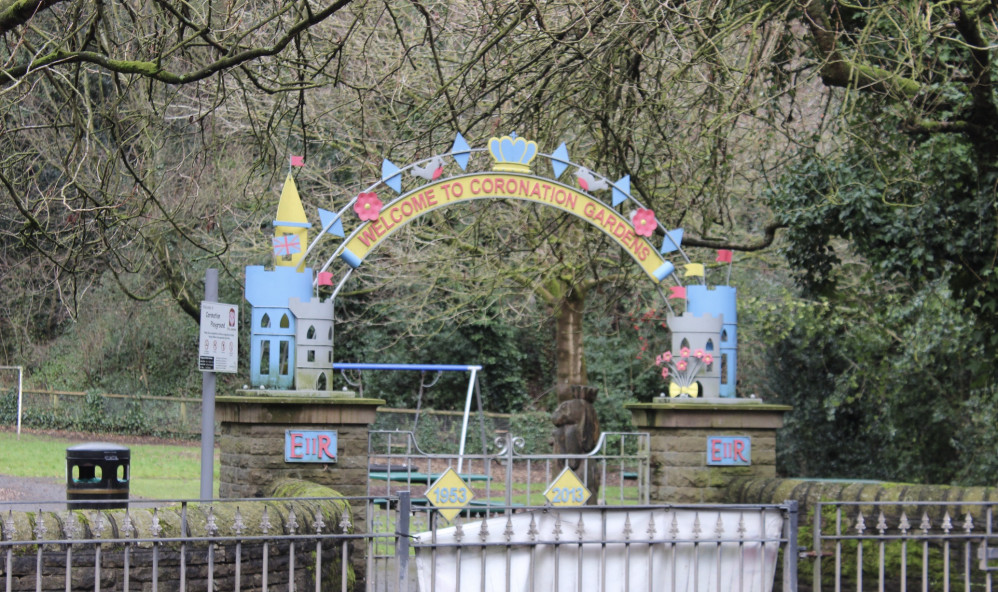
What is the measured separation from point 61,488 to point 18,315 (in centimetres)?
783

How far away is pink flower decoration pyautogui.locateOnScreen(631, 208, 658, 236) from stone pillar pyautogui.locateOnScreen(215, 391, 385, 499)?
3.17 metres

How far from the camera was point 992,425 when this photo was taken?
555 inches

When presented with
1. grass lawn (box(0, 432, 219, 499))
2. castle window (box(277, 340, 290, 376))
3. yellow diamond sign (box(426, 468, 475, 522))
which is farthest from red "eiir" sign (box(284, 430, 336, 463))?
grass lawn (box(0, 432, 219, 499))

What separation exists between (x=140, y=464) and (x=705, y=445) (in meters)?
12.4

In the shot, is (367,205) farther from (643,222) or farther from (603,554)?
(603,554)

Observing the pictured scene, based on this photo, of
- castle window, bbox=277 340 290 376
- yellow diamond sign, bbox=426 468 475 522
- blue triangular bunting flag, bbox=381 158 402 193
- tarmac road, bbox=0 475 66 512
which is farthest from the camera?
tarmac road, bbox=0 475 66 512

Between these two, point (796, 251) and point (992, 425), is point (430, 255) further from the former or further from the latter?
point (992, 425)

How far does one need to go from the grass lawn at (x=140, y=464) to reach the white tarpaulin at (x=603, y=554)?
34.7 ft

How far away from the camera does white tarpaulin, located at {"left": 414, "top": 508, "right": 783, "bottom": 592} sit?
569 cm

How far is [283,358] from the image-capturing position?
9656mm

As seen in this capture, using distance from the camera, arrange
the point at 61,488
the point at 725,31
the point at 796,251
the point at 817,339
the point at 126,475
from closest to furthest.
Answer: the point at 725,31 < the point at 126,475 < the point at 796,251 < the point at 61,488 < the point at 817,339

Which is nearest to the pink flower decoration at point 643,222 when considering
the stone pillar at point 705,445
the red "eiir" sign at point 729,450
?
the stone pillar at point 705,445

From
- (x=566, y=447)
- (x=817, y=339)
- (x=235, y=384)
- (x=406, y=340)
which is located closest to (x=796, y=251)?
(x=566, y=447)

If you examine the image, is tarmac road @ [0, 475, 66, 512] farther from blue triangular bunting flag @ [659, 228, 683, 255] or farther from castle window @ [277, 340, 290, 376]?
blue triangular bunting flag @ [659, 228, 683, 255]
